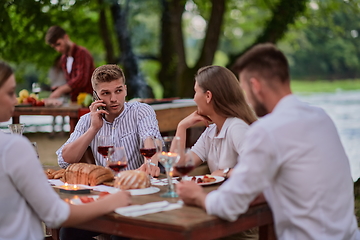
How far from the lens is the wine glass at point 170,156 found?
8.61ft

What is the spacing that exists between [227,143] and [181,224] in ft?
4.31

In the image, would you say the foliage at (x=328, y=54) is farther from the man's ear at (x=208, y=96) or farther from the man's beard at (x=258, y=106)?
the man's beard at (x=258, y=106)

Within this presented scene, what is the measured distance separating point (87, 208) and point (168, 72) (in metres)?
10.0

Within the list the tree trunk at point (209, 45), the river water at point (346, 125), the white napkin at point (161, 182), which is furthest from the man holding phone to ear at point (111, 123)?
the tree trunk at point (209, 45)

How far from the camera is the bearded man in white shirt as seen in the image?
2.15 metres

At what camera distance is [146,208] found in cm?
241

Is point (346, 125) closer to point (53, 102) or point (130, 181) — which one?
point (53, 102)

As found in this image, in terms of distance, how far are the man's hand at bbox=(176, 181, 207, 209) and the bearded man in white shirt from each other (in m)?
0.07

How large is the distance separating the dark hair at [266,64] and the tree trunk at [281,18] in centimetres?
852

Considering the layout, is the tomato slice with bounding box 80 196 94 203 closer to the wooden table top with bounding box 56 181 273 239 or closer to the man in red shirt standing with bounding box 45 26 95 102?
the wooden table top with bounding box 56 181 273 239

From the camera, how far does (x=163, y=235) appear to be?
2.20m

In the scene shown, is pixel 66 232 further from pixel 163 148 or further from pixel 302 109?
pixel 302 109

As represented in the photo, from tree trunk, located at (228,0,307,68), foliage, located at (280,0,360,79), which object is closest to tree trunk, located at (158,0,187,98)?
tree trunk, located at (228,0,307,68)

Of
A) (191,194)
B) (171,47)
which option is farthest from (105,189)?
(171,47)
